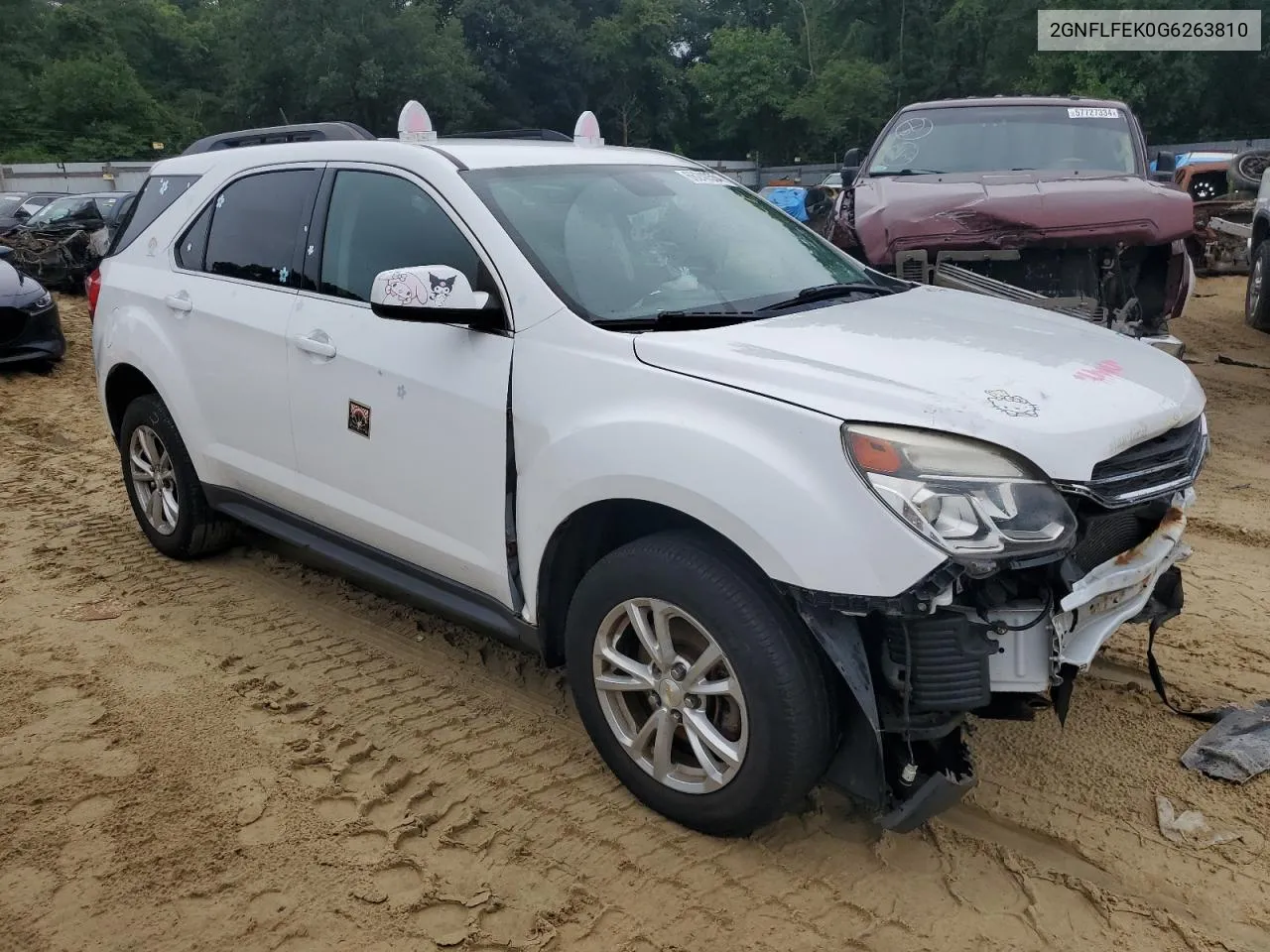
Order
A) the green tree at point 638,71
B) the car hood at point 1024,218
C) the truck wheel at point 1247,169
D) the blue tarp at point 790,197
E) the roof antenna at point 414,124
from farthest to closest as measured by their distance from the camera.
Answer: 1. the green tree at point 638,71
2. the blue tarp at point 790,197
3. the truck wheel at point 1247,169
4. the car hood at point 1024,218
5. the roof antenna at point 414,124

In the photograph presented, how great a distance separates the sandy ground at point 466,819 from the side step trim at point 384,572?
1.28ft

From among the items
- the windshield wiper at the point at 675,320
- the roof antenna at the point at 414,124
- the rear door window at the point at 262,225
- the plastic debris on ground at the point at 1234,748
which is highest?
the roof antenna at the point at 414,124

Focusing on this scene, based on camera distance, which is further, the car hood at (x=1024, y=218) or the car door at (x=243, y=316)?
the car hood at (x=1024, y=218)

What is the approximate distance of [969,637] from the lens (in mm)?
2512

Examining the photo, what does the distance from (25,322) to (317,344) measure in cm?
755

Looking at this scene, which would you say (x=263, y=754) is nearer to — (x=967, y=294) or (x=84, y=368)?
(x=967, y=294)

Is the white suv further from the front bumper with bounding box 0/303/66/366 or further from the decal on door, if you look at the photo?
the front bumper with bounding box 0/303/66/366

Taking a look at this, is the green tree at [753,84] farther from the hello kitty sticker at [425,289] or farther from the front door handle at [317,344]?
the hello kitty sticker at [425,289]

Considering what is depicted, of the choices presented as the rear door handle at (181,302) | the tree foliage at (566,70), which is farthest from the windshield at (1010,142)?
the tree foliage at (566,70)

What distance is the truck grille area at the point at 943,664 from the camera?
98.2 inches

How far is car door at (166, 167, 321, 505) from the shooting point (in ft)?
13.0

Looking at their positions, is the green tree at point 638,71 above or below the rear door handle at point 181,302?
above

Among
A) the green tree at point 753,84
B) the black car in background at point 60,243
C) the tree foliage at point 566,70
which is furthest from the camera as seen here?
the green tree at point 753,84

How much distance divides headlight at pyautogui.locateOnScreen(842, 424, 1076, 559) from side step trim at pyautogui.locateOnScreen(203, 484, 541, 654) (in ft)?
4.17
